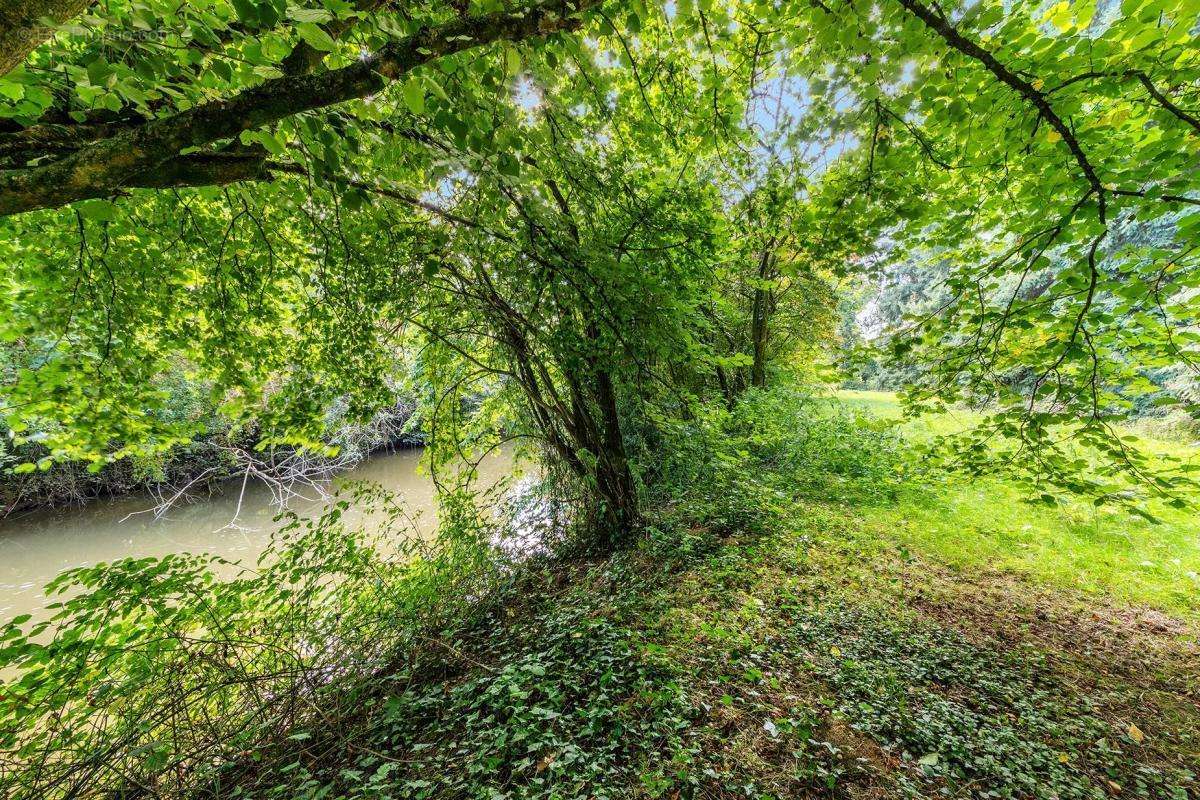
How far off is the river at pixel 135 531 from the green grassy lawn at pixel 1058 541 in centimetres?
815

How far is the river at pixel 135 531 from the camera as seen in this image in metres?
8.82

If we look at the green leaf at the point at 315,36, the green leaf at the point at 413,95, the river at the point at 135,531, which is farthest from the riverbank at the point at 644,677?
the river at the point at 135,531

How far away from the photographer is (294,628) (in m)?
3.69

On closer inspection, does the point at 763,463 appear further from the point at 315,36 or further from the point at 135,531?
the point at 135,531

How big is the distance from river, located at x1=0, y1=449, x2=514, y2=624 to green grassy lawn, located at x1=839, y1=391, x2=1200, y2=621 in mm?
8147

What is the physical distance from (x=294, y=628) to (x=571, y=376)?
11.5 feet

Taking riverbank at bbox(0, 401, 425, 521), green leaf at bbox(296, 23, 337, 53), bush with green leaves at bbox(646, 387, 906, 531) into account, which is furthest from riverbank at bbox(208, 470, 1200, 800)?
riverbank at bbox(0, 401, 425, 521)

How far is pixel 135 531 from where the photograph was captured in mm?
10992

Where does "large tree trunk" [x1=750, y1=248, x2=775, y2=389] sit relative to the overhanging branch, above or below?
below

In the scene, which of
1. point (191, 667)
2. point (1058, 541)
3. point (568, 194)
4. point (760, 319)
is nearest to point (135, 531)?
point (191, 667)

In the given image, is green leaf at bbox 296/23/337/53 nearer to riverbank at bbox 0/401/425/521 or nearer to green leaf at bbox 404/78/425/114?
green leaf at bbox 404/78/425/114

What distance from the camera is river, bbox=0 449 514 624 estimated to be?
8.82 metres

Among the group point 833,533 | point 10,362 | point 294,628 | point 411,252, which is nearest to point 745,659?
point 833,533

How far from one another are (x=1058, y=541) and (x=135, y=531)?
19293mm
